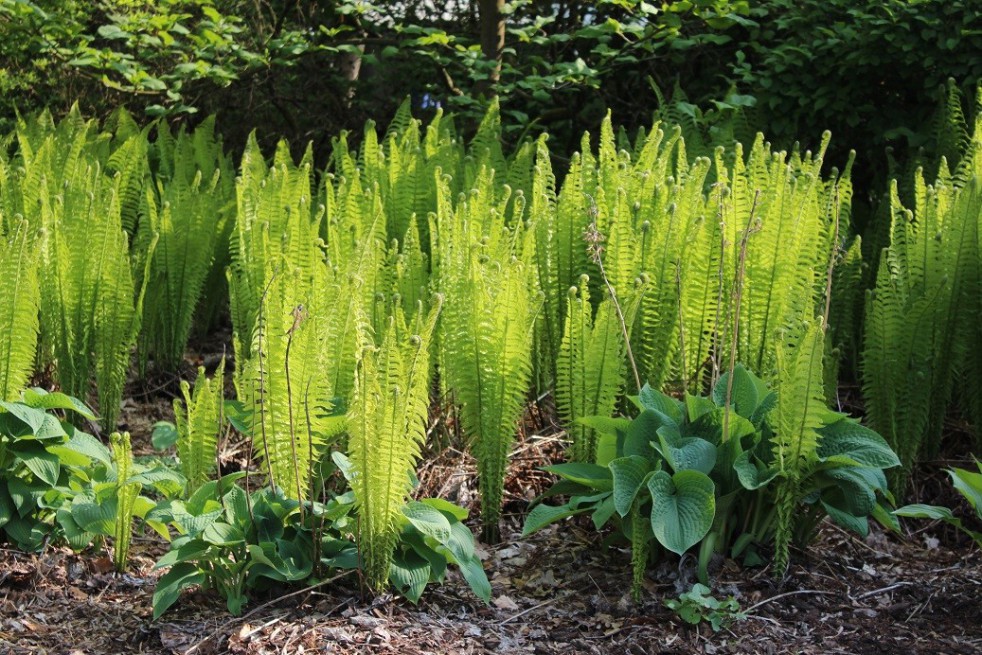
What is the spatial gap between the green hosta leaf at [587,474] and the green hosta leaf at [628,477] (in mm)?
111

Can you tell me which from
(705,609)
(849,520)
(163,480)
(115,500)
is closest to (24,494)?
(115,500)

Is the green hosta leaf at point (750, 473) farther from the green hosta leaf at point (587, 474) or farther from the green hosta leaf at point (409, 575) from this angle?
the green hosta leaf at point (409, 575)

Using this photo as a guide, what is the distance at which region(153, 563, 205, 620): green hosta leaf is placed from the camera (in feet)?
7.20

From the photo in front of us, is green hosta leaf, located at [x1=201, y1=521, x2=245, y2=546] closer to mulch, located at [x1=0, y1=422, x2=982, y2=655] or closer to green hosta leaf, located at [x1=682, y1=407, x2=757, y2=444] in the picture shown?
mulch, located at [x1=0, y1=422, x2=982, y2=655]

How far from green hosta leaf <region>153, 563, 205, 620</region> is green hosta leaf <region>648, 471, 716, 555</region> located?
0.99 metres

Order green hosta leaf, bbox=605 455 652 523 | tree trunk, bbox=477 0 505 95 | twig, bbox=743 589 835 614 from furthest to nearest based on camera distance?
1. tree trunk, bbox=477 0 505 95
2. twig, bbox=743 589 835 614
3. green hosta leaf, bbox=605 455 652 523

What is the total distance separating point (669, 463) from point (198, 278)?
6.43ft

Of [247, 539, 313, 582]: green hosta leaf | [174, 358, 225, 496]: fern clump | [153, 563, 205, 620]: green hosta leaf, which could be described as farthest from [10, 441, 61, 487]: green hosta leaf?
[247, 539, 313, 582]: green hosta leaf

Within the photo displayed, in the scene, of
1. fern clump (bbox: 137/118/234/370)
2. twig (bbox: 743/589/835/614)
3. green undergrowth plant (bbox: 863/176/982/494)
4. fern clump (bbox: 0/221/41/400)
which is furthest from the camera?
fern clump (bbox: 137/118/234/370)

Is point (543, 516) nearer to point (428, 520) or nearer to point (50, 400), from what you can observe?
point (428, 520)

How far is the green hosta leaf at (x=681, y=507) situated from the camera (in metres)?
2.23

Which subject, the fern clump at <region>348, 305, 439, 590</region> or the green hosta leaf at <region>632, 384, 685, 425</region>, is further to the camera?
the green hosta leaf at <region>632, 384, 685, 425</region>

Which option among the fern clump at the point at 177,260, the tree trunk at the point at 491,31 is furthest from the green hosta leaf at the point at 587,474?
the tree trunk at the point at 491,31

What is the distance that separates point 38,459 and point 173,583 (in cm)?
57
